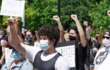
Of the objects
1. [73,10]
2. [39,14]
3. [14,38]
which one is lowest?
[39,14]

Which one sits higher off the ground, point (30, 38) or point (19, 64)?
point (30, 38)

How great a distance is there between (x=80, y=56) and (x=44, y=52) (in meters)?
1.79

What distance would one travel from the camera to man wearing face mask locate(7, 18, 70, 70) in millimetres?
2918

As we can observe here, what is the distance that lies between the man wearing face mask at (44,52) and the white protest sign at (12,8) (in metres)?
2.02

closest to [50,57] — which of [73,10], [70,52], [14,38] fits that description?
[14,38]

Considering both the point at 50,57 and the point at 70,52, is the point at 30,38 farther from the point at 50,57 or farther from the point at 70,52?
the point at 50,57

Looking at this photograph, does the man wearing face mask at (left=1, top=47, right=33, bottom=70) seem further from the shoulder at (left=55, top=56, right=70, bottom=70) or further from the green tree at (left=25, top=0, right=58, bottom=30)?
the green tree at (left=25, top=0, right=58, bottom=30)

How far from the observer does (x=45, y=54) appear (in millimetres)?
3137

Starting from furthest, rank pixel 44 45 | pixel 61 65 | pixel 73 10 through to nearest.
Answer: pixel 73 10 → pixel 44 45 → pixel 61 65

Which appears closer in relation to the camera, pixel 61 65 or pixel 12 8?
pixel 61 65

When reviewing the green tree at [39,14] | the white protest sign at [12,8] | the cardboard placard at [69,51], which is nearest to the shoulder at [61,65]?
the cardboard placard at [69,51]

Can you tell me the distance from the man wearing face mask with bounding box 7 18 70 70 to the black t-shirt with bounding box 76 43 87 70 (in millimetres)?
1654

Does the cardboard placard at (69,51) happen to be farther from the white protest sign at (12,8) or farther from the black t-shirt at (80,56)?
the white protest sign at (12,8)

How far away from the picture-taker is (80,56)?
4.84m
